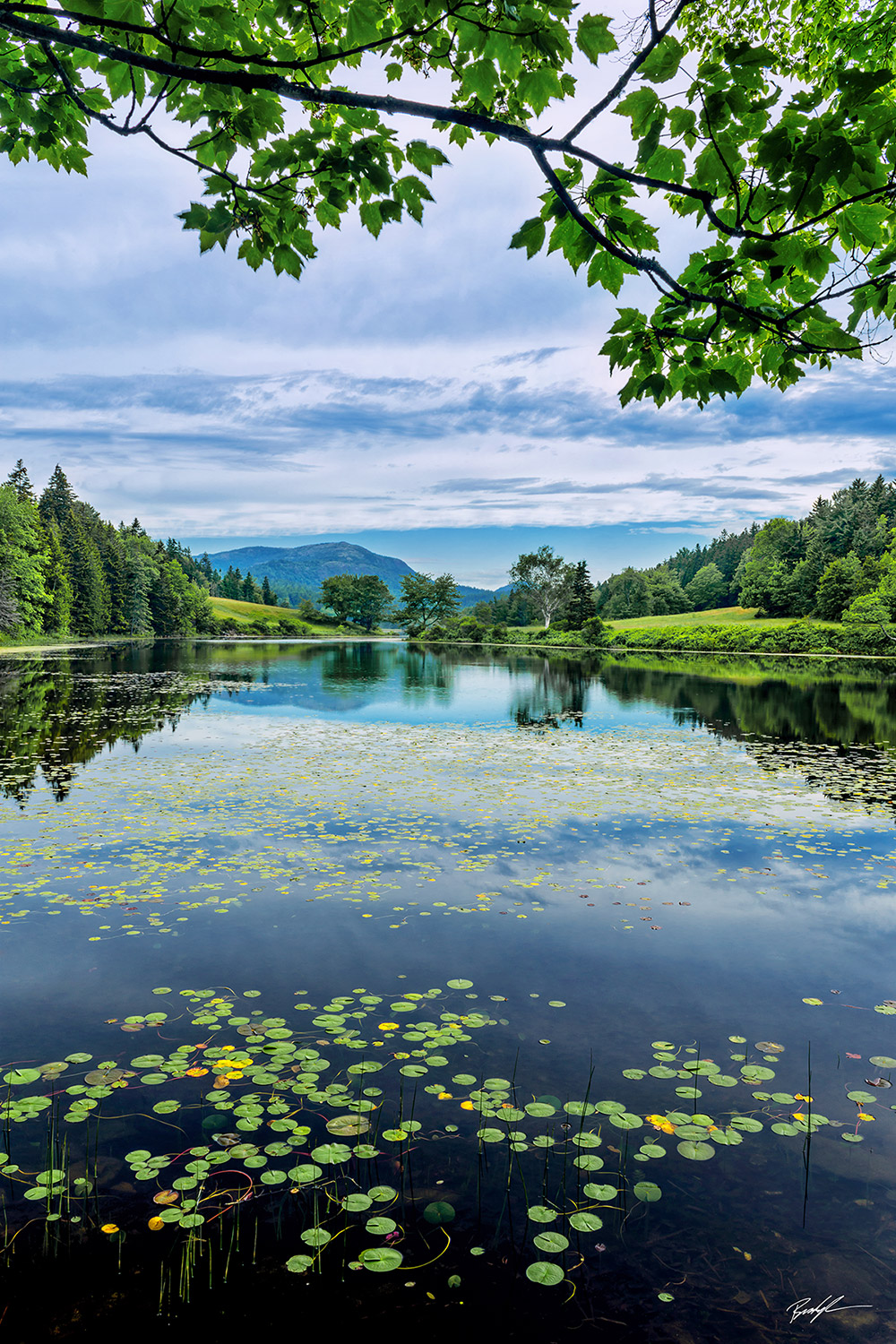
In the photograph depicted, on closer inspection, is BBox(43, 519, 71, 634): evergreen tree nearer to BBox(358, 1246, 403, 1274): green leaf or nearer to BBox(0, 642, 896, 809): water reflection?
BBox(0, 642, 896, 809): water reflection

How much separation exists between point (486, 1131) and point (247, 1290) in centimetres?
142

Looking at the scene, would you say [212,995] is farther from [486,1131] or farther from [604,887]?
[604,887]

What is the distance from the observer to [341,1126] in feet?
12.7

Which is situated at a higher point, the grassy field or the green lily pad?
the grassy field

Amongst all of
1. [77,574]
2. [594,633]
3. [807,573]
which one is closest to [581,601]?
[594,633]

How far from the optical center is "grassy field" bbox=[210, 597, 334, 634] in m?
125

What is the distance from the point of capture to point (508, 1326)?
2900 millimetres

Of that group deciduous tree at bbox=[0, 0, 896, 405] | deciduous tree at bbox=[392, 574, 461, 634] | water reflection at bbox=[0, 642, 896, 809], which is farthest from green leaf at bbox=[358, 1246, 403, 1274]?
deciduous tree at bbox=[392, 574, 461, 634]

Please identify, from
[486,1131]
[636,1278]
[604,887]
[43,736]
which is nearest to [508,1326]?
[636,1278]

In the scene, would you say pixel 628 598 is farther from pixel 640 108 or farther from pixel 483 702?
pixel 640 108

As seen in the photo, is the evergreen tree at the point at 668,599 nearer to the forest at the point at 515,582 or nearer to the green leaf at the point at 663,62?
the forest at the point at 515,582

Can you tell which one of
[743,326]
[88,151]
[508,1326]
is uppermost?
[88,151]
